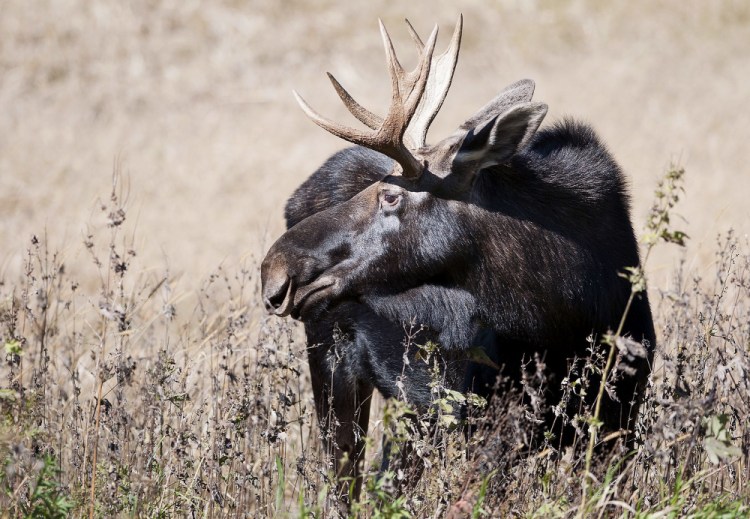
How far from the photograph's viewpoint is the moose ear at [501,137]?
546 centimetres

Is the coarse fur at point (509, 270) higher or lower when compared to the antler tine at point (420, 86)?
lower

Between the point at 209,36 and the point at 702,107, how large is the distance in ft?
32.5

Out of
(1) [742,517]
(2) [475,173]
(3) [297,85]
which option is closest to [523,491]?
(1) [742,517]

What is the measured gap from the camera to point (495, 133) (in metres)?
5.51

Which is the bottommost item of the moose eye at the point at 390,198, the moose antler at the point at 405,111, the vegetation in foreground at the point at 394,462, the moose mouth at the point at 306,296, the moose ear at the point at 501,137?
the vegetation in foreground at the point at 394,462

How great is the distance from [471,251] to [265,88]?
56.1 feet

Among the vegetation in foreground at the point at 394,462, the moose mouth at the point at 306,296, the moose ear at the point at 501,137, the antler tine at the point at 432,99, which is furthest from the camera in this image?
the antler tine at the point at 432,99

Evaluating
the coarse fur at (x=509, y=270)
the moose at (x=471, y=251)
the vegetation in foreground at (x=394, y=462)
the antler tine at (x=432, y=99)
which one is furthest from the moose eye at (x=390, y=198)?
the vegetation in foreground at (x=394, y=462)

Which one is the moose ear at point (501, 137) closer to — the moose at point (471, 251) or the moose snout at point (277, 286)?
the moose at point (471, 251)

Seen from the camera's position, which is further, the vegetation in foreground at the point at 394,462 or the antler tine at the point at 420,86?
the antler tine at the point at 420,86

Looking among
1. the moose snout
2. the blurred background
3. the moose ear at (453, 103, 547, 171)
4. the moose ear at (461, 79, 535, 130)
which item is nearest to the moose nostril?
the moose snout

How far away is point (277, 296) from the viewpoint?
218 inches

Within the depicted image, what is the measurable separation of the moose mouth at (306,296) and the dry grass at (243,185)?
20 cm

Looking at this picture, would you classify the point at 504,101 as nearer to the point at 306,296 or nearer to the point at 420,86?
the point at 420,86
